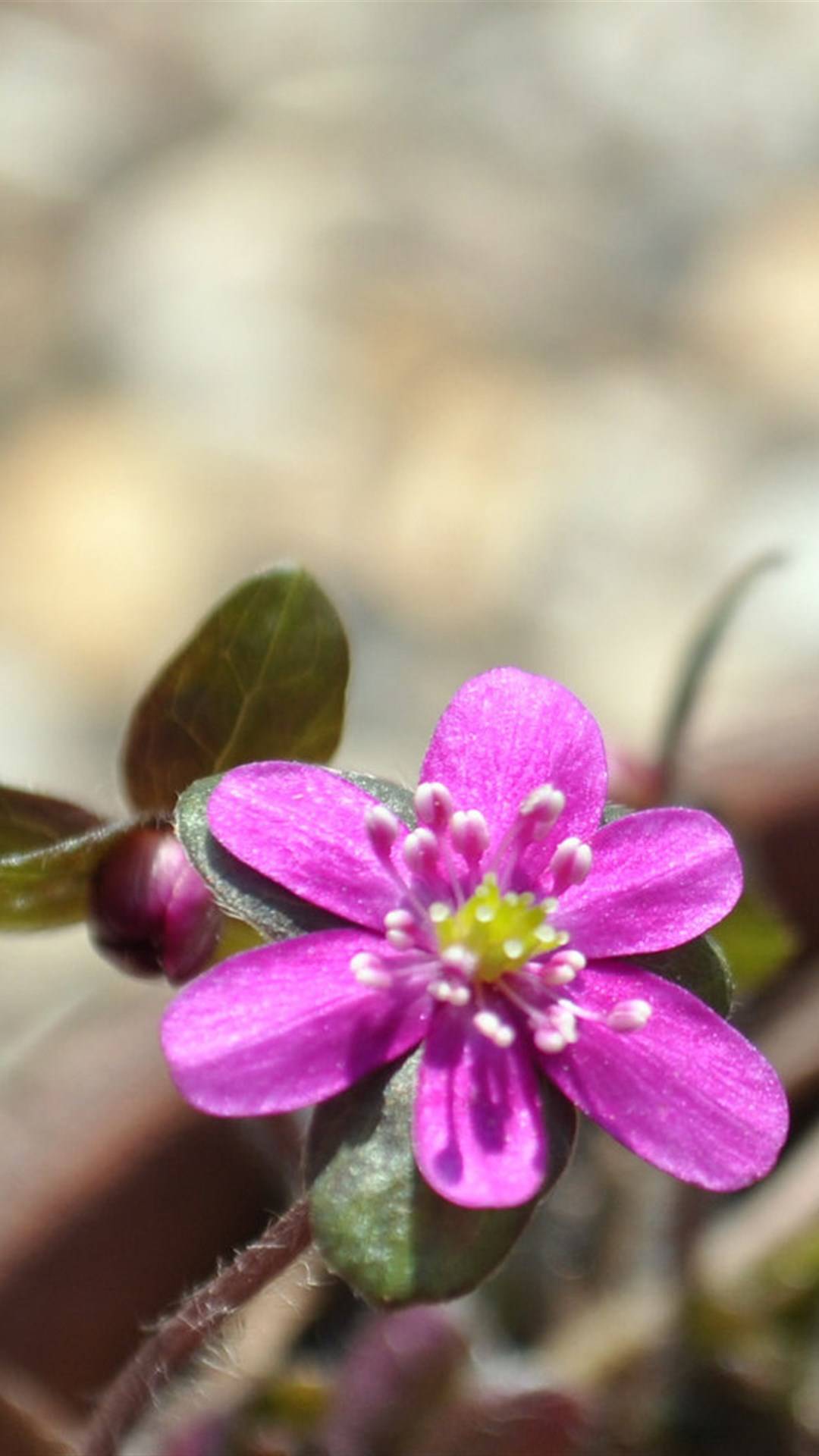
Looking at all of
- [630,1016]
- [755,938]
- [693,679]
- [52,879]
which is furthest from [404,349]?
[630,1016]

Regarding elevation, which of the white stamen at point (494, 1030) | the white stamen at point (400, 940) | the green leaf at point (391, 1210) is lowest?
the green leaf at point (391, 1210)

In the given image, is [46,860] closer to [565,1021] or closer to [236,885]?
[236,885]

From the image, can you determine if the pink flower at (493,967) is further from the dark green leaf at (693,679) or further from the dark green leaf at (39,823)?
the dark green leaf at (693,679)

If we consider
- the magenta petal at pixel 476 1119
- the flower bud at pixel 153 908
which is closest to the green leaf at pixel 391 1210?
the magenta petal at pixel 476 1119

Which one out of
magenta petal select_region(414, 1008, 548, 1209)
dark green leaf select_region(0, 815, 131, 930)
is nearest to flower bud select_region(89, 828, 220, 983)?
dark green leaf select_region(0, 815, 131, 930)

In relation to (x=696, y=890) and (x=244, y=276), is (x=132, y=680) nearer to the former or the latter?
(x=244, y=276)

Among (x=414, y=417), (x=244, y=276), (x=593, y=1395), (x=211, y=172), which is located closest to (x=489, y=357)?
(x=414, y=417)

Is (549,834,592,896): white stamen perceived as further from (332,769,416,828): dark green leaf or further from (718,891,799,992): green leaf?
(718,891,799,992): green leaf
